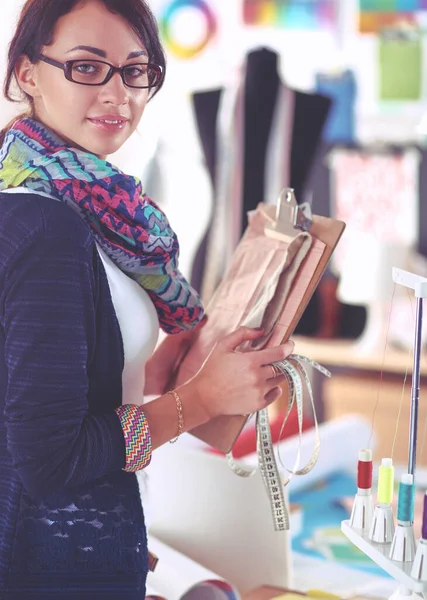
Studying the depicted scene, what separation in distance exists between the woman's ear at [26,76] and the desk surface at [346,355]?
2220 mm

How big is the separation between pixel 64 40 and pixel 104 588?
0.58m

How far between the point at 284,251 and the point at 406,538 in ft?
1.31

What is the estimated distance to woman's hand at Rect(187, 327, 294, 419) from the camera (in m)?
0.94

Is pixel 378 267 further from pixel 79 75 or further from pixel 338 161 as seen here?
pixel 79 75

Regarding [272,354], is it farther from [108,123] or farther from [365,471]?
[108,123]

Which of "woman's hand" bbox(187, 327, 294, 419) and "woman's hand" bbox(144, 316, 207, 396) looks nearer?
"woman's hand" bbox(187, 327, 294, 419)

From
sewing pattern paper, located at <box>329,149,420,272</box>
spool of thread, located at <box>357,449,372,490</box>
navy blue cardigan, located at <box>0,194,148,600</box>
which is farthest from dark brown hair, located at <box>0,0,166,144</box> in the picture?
sewing pattern paper, located at <box>329,149,420,272</box>

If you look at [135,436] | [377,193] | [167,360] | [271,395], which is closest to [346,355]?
[377,193]

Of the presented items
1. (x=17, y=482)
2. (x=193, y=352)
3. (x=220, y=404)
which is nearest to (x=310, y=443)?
(x=193, y=352)

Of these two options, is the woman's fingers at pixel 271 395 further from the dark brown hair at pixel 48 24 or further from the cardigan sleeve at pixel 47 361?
the dark brown hair at pixel 48 24

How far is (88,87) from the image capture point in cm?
93

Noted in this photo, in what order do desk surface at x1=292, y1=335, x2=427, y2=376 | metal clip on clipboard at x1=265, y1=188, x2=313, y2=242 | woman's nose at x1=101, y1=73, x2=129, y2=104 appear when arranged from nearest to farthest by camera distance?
woman's nose at x1=101, y1=73, x2=129, y2=104, metal clip on clipboard at x1=265, y1=188, x2=313, y2=242, desk surface at x1=292, y1=335, x2=427, y2=376

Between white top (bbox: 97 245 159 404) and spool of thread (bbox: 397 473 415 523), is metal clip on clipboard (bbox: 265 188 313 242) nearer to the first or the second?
white top (bbox: 97 245 159 404)

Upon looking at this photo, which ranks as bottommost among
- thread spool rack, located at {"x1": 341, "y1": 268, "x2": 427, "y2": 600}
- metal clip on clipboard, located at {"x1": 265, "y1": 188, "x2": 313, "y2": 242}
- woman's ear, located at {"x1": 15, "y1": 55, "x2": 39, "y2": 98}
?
thread spool rack, located at {"x1": 341, "y1": 268, "x2": 427, "y2": 600}
